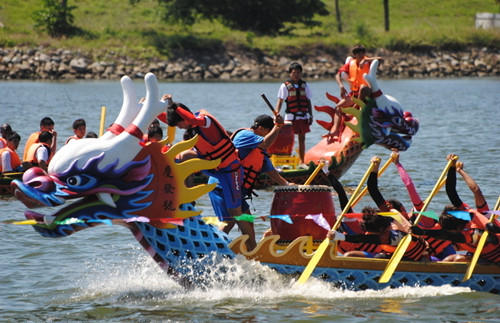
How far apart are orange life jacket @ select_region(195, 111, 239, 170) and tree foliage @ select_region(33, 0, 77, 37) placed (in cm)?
4598

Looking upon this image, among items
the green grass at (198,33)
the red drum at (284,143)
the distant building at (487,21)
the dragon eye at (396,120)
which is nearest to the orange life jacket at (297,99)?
the red drum at (284,143)

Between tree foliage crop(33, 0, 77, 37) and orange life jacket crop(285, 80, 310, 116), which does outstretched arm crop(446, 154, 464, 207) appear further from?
tree foliage crop(33, 0, 77, 37)

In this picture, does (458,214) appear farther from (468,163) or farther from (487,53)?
(487,53)

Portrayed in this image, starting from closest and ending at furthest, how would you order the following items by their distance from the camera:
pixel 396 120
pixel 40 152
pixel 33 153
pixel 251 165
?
pixel 251 165 → pixel 396 120 → pixel 40 152 → pixel 33 153

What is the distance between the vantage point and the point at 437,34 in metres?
57.4

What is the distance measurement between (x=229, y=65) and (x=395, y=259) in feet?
144

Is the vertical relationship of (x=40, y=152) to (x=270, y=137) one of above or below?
below

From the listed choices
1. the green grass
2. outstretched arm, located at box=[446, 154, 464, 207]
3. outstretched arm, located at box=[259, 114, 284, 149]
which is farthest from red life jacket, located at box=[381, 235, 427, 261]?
the green grass

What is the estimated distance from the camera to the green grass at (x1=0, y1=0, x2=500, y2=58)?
5184cm

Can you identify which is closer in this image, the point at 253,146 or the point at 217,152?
the point at 217,152

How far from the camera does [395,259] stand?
868cm

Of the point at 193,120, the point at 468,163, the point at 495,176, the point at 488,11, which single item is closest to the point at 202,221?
the point at 193,120

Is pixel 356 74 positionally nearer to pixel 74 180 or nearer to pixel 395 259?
pixel 395 259

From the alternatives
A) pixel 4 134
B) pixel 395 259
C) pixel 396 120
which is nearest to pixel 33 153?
pixel 4 134
